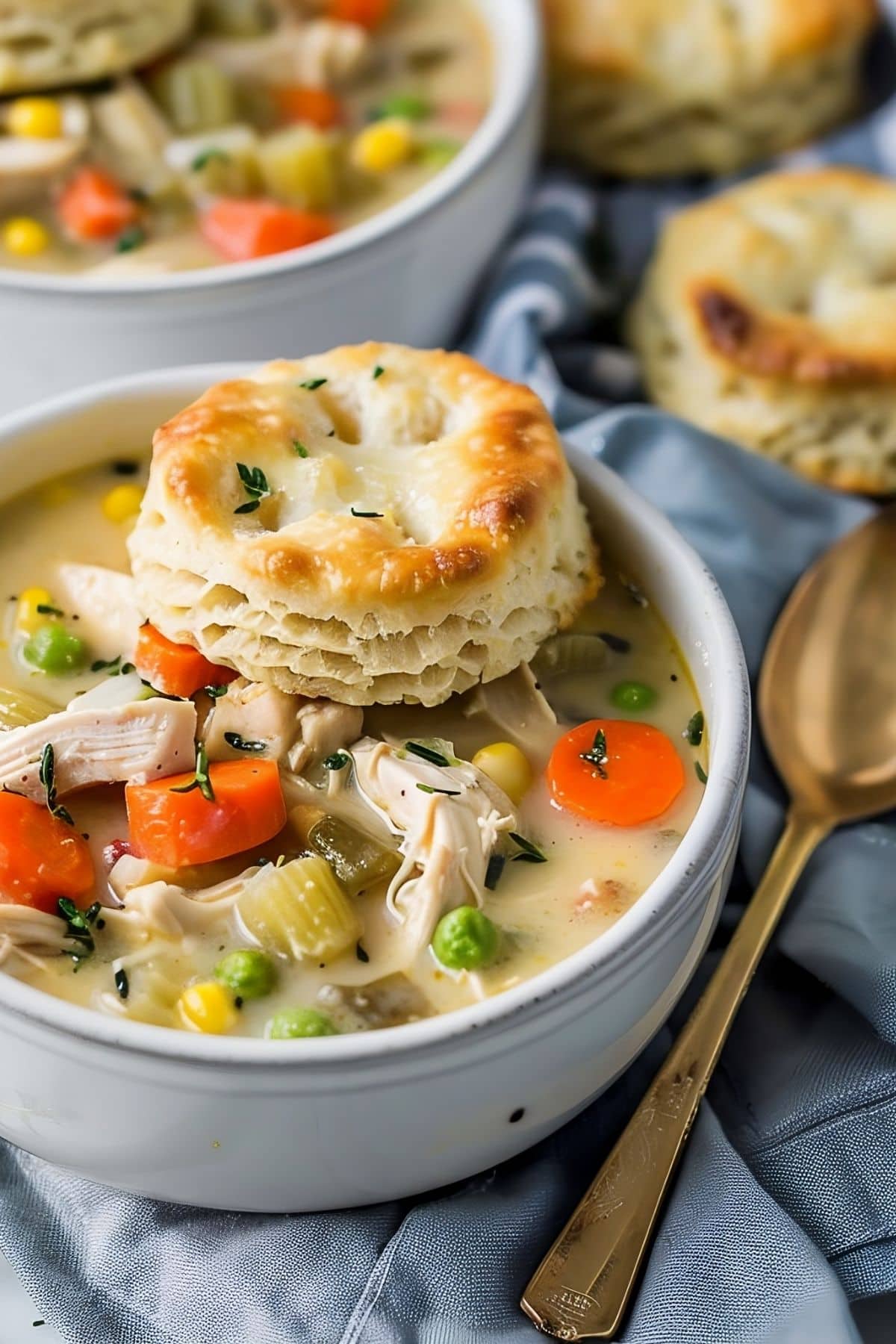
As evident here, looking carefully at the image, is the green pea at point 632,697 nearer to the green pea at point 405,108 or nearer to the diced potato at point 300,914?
the diced potato at point 300,914

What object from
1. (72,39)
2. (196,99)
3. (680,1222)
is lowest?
(680,1222)

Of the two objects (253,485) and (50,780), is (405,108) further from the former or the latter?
(50,780)

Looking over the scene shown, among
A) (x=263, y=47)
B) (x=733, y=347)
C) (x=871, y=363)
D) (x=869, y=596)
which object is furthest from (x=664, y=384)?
(x=263, y=47)

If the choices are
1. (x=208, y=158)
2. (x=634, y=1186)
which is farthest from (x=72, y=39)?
(x=634, y=1186)

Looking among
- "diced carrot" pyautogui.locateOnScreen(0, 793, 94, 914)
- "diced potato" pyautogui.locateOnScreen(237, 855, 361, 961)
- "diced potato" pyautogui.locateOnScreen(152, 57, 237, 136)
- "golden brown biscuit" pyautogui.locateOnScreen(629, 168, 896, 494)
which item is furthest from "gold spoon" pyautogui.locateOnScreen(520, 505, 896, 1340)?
"diced potato" pyautogui.locateOnScreen(152, 57, 237, 136)

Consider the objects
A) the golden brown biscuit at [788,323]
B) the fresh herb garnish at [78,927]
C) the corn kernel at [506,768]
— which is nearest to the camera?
the fresh herb garnish at [78,927]

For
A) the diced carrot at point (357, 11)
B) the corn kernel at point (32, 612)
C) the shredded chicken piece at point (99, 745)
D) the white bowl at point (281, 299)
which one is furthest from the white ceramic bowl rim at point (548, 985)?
the diced carrot at point (357, 11)
